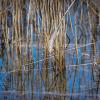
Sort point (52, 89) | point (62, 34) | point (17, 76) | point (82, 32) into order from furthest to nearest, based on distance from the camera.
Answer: point (82, 32)
point (62, 34)
point (17, 76)
point (52, 89)

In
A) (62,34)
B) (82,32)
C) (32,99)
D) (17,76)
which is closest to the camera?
(32,99)

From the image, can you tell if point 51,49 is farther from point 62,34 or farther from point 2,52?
point 2,52

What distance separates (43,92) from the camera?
4.77 m

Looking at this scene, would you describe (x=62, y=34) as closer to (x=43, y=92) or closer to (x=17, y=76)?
(x=17, y=76)

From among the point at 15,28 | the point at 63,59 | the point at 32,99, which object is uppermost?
the point at 15,28

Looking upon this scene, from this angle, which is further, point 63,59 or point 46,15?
point 46,15

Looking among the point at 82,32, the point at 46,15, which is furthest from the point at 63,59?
the point at 82,32

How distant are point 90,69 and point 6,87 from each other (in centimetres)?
111

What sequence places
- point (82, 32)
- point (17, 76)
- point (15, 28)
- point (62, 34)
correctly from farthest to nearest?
point (82, 32)
point (15, 28)
point (62, 34)
point (17, 76)

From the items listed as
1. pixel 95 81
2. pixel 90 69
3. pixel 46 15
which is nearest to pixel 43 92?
pixel 95 81

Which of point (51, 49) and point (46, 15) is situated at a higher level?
point (46, 15)

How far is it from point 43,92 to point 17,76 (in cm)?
69

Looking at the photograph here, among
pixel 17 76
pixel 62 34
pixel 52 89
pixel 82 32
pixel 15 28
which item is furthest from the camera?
pixel 82 32

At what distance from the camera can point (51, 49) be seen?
6059 mm
